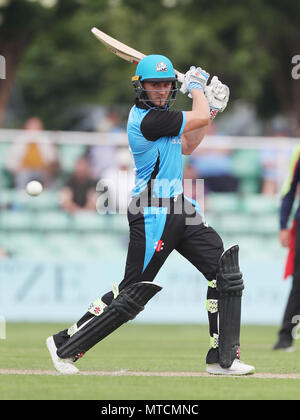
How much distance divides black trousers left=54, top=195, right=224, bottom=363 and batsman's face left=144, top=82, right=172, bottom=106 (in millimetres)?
725

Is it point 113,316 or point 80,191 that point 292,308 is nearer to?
point 113,316

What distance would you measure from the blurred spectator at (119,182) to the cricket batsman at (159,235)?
6.21m

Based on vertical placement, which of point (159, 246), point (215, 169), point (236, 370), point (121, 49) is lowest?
point (236, 370)

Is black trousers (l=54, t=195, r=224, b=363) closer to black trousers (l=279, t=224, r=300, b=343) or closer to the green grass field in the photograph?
the green grass field

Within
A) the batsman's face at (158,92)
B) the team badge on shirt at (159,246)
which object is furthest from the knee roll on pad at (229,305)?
the batsman's face at (158,92)

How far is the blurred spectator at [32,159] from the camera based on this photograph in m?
14.9

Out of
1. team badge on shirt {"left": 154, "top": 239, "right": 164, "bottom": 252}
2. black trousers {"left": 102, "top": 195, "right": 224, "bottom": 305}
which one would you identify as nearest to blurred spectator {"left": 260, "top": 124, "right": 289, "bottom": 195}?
black trousers {"left": 102, "top": 195, "right": 224, "bottom": 305}

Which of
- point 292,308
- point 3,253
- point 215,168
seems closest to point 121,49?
point 292,308

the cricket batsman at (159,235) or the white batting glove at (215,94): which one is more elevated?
the white batting glove at (215,94)

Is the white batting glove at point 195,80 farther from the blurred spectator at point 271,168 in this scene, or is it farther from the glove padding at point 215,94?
the blurred spectator at point 271,168

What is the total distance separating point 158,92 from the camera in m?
7.44

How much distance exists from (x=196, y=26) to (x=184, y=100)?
5.48 meters

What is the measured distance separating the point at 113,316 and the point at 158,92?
1.67 m

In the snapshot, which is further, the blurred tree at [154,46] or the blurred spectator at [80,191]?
the blurred tree at [154,46]
